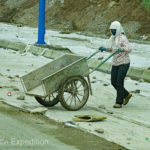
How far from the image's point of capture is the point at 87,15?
111 feet

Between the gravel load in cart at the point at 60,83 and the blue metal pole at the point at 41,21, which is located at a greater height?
the blue metal pole at the point at 41,21

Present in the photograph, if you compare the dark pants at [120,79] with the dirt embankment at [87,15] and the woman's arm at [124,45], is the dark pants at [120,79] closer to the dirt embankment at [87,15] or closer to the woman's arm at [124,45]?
the woman's arm at [124,45]

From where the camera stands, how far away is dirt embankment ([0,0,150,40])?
29.5m

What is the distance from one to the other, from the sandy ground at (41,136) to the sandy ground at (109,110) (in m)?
0.24

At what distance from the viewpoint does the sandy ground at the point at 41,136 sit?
769 cm

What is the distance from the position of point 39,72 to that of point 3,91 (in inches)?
62.5

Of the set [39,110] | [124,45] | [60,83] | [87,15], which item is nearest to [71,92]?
[60,83]

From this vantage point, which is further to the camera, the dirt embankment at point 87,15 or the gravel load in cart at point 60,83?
the dirt embankment at point 87,15

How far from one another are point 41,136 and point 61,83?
7.38ft

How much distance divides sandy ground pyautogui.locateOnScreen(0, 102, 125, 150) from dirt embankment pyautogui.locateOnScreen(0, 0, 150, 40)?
1859 cm

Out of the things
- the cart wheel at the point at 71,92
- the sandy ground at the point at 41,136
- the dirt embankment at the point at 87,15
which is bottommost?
the sandy ground at the point at 41,136

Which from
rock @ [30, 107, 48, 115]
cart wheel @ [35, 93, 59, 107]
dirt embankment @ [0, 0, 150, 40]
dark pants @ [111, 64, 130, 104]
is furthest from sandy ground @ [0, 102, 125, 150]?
dirt embankment @ [0, 0, 150, 40]

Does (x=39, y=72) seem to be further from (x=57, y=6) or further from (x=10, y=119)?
(x=57, y=6)

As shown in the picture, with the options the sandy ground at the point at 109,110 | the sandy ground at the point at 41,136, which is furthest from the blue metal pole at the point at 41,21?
the sandy ground at the point at 41,136
